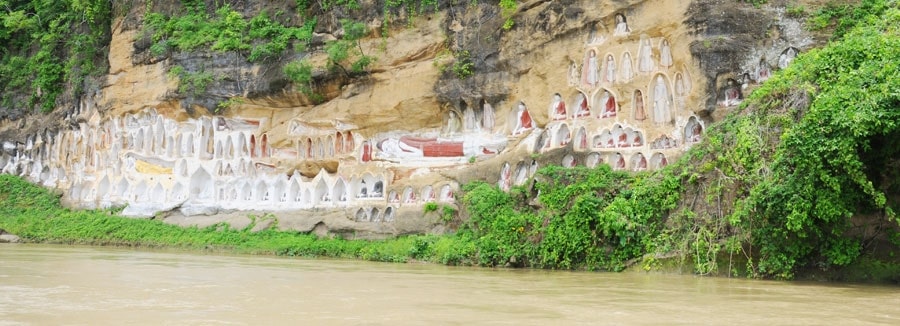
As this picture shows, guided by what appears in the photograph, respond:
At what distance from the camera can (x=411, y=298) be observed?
829 centimetres

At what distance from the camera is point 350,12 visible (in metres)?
20.2

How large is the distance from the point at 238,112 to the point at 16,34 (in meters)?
12.3

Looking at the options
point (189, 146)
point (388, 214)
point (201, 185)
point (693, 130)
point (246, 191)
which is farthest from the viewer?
point (189, 146)

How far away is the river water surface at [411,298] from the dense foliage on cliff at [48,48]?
48.6 feet

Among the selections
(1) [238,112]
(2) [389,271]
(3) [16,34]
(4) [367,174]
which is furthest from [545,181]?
(3) [16,34]

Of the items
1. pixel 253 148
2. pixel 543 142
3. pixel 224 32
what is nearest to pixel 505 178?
pixel 543 142

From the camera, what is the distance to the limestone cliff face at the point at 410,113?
14.7 meters

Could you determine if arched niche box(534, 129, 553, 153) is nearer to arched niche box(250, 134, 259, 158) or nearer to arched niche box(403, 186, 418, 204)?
arched niche box(403, 186, 418, 204)

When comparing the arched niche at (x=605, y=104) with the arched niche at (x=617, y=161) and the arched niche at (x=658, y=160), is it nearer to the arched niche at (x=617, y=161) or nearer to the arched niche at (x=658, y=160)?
the arched niche at (x=617, y=161)

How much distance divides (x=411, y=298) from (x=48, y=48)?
2322 centimetres

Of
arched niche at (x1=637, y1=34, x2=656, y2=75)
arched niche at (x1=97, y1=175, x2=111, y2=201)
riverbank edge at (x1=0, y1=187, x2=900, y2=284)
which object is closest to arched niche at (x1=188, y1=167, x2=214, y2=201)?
riverbank edge at (x1=0, y1=187, x2=900, y2=284)

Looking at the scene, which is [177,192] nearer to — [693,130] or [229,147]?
[229,147]

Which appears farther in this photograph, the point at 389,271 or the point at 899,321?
the point at 389,271

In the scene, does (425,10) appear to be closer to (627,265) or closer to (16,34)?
(627,265)
